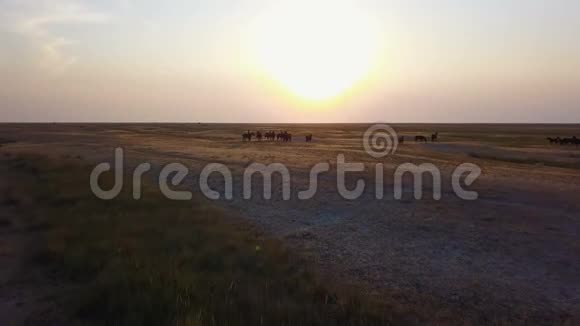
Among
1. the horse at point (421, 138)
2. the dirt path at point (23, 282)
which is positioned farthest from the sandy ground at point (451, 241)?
the horse at point (421, 138)

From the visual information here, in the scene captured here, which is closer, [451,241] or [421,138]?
[451,241]

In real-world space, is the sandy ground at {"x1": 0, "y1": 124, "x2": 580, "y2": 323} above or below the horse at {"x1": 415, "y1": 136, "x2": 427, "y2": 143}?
below

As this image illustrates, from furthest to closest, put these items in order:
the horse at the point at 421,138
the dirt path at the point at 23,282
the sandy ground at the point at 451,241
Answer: the horse at the point at 421,138, the sandy ground at the point at 451,241, the dirt path at the point at 23,282

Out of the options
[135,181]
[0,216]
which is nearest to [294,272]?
[0,216]

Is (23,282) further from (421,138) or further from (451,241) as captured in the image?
(421,138)

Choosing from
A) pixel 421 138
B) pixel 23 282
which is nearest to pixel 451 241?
pixel 23 282

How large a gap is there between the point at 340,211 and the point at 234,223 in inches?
139

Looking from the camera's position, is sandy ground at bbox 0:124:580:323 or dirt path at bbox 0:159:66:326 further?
sandy ground at bbox 0:124:580:323

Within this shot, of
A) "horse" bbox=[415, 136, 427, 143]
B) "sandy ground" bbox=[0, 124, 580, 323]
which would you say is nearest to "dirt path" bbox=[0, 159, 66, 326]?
"sandy ground" bbox=[0, 124, 580, 323]

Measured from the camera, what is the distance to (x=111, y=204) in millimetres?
14930

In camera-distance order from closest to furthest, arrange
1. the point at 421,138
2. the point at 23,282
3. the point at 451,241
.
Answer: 1. the point at 23,282
2. the point at 451,241
3. the point at 421,138

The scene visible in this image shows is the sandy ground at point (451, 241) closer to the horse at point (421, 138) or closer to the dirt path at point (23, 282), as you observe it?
the dirt path at point (23, 282)

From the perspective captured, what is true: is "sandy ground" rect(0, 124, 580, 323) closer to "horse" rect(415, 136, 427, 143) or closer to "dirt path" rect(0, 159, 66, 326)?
"dirt path" rect(0, 159, 66, 326)

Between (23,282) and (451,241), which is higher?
(451,241)
